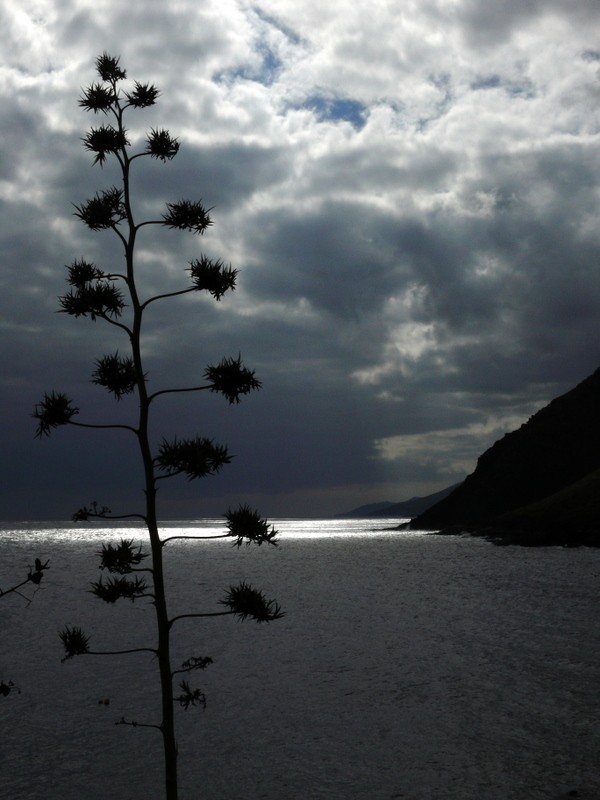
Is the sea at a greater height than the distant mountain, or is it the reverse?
the distant mountain

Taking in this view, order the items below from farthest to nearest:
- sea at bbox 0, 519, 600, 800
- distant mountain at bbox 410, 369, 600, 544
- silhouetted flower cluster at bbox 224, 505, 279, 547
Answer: distant mountain at bbox 410, 369, 600, 544 → sea at bbox 0, 519, 600, 800 → silhouetted flower cluster at bbox 224, 505, 279, 547

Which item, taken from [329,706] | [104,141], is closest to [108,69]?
[104,141]

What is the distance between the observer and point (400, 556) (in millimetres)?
100125

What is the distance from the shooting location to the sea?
15.9 metres

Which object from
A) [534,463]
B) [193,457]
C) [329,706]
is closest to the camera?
[193,457]

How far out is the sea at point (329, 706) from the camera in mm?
15945

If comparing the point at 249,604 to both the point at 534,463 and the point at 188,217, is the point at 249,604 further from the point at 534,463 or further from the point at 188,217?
the point at 534,463

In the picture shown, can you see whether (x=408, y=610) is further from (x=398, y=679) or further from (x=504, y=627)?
(x=398, y=679)

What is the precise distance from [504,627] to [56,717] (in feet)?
70.3

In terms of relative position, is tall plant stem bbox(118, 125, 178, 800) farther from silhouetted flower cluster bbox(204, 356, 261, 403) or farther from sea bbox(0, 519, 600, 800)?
sea bbox(0, 519, 600, 800)

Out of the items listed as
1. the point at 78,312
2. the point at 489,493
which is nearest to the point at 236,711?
the point at 78,312

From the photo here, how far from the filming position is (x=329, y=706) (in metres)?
22.0

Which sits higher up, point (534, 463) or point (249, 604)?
point (534, 463)

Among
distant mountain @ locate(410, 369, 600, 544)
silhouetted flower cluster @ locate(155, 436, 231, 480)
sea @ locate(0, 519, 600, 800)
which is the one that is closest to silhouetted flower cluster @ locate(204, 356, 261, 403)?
silhouetted flower cluster @ locate(155, 436, 231, 480)
